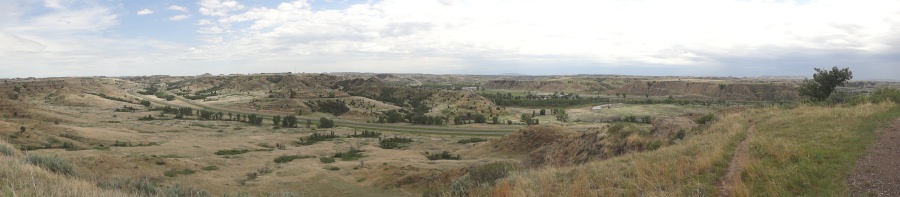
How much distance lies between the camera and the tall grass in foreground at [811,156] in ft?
29.2

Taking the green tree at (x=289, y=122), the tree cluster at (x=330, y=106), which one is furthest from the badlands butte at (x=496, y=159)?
the tree cluster at (x=330, y=106)

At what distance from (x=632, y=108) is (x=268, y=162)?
382 ft

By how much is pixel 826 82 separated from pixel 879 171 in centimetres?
3376

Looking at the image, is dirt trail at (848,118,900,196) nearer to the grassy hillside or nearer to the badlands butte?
the badlands butte

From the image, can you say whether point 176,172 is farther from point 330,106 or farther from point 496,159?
point 330,106

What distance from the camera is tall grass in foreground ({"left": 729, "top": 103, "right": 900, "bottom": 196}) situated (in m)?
8.91

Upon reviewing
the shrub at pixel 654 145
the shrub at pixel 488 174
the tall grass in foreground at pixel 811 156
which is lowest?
the shrub at pixel 488 174

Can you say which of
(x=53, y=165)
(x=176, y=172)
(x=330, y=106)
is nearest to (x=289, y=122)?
(x=330, y=106)

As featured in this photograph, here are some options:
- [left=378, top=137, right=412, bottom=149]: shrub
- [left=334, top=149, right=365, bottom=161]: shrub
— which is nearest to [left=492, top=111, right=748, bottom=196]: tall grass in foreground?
[left=334, top=149, right=365, bottom=161]: shrub

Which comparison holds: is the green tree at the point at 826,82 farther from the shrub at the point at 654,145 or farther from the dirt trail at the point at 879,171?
the dirt trail at the point at 879,171

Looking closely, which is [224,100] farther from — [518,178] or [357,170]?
[518,178]

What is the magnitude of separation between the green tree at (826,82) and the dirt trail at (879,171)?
2861cm

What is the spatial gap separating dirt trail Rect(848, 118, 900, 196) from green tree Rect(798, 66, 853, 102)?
28614 millimetres

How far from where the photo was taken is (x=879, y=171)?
30.7ft
